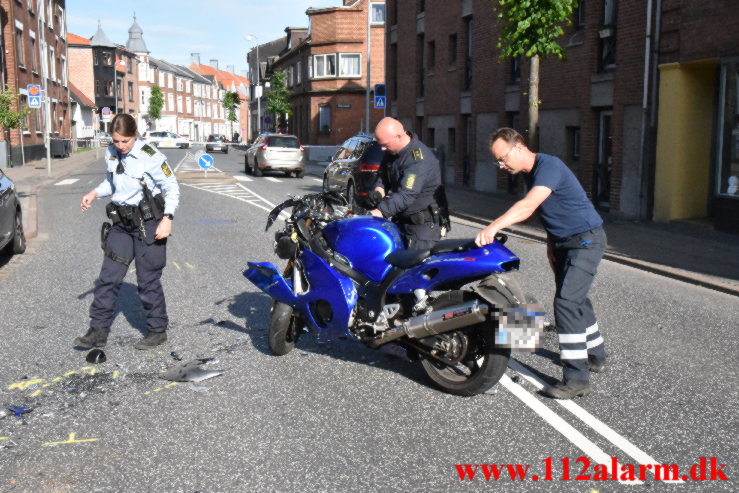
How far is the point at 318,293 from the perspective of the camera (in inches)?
221

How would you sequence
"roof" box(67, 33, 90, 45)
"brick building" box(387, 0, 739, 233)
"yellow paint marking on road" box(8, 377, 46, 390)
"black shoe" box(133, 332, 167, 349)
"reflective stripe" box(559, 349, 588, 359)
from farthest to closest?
"roof" box(67, 33, 90, 45) → "brick building" box(387, 0, 739, 233) → "black shoe" box(133, 332, 167, 349) → "yellow paint marking on road" box(8, 377, 46, 390) → "reflective stripe" box(559, 349, 588, 359)

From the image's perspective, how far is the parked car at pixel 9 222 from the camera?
10.2 meters

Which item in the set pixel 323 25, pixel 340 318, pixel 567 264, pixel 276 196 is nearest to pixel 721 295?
pixel 567 264

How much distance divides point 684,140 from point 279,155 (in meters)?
17.3

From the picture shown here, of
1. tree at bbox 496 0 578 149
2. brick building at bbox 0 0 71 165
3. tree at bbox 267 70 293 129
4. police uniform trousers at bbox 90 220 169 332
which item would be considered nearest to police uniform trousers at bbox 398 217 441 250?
police uniform trousers at bbox 90 220 169 332

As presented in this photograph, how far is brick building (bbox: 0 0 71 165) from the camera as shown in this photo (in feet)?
115

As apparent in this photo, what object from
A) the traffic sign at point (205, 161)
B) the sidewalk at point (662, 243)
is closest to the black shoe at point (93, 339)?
the sidewalk at point (662, 243)

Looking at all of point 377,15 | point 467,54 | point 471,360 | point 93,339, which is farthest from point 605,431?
point 377,15

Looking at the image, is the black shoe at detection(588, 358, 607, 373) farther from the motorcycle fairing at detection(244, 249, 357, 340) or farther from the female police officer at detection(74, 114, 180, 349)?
the female police officer at detection(74, 114, 180, 349)

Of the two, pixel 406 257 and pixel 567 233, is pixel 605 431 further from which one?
pixel 406 257

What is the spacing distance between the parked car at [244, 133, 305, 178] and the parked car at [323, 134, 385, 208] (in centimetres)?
871

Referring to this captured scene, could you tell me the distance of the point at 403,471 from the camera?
3.94 metres

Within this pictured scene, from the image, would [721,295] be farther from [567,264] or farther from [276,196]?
[276,196]

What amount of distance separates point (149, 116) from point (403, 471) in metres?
108
